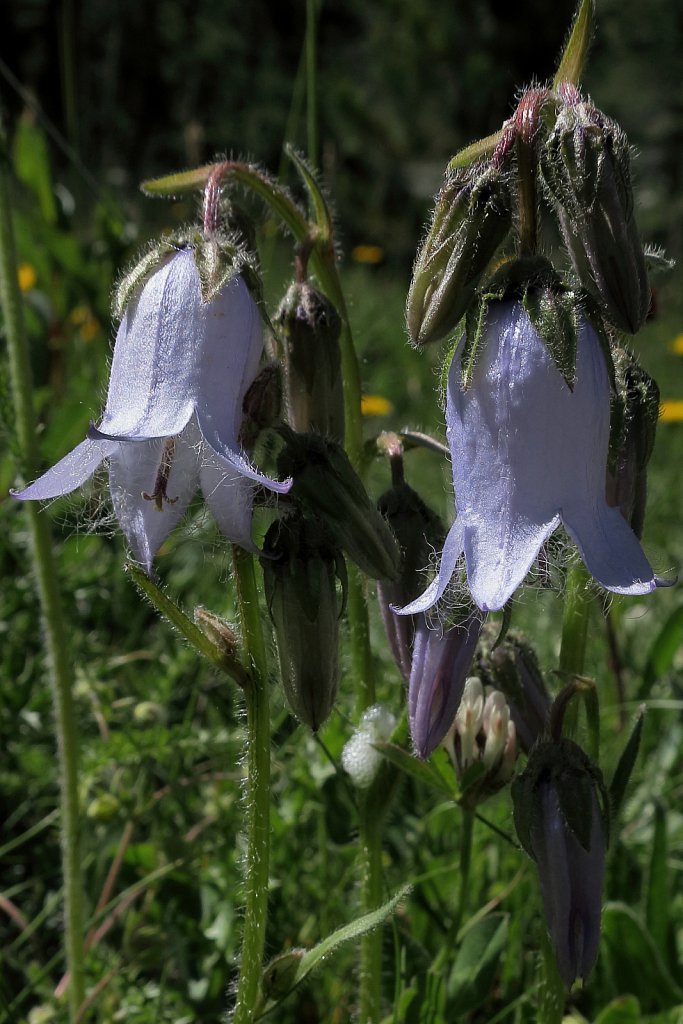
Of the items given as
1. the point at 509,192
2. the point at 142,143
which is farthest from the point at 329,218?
the point at 142,143

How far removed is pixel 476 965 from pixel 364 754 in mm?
414

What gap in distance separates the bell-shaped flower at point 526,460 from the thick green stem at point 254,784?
8.6 inches

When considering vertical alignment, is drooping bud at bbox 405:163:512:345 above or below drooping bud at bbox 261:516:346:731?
above

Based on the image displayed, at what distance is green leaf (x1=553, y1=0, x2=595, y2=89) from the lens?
4.93ft

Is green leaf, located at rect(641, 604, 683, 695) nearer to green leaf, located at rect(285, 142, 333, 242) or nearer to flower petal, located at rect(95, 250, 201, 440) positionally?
green leaf, located at rect(285, 142, 333, 242)

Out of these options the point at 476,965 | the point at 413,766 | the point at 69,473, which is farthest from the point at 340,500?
the point at 476,965

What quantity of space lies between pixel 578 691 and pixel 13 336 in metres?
1.14

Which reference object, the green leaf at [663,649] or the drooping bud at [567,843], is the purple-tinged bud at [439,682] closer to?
the drooping bud at [567,843]

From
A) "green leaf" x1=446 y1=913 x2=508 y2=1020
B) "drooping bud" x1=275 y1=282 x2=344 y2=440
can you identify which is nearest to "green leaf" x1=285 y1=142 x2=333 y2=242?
"drooping bud" x1=275 y1=282 x2=344 y2=440

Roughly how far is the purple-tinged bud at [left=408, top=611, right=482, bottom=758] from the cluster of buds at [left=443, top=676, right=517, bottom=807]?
0.82 feet

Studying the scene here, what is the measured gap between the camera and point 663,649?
2367mm

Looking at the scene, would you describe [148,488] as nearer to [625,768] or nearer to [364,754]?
[364,754]

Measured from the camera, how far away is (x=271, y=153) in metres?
12.8

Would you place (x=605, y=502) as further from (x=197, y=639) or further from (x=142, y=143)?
(x=142, y=143)
